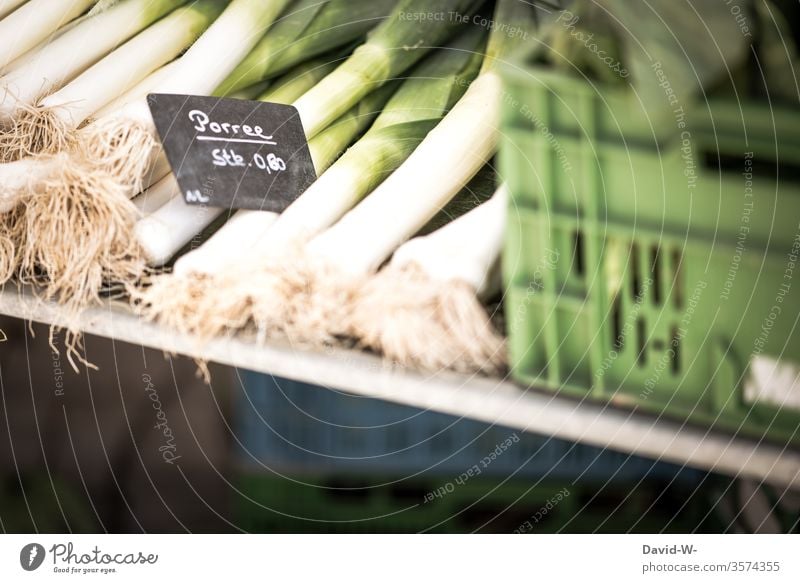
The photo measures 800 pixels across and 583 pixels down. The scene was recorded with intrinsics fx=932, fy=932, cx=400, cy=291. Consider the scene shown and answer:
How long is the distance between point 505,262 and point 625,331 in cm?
12

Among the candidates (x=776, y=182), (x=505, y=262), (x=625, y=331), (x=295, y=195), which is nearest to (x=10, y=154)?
(x=295, y=195)

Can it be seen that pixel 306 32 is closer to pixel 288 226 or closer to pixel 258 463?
pixel 288 226

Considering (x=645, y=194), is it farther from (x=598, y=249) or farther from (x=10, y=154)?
(x=10, y=154)

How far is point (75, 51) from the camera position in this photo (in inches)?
31.4

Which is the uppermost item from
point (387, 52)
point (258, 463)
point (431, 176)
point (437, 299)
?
point (387, 52)

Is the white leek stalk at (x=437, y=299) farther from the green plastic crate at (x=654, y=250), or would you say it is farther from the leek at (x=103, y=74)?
the leek at (x=103, y=74)

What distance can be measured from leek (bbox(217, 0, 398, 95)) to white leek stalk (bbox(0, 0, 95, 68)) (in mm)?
160

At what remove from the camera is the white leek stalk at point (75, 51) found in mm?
761

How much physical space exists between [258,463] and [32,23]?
1.39 feet

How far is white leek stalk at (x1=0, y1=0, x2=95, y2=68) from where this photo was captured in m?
0.79

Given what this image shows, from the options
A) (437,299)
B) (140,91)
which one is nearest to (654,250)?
(437,299)

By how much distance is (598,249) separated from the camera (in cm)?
74

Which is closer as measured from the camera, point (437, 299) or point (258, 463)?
point (437, 299)

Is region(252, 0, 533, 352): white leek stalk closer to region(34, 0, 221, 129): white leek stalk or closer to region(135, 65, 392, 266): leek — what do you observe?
region(135, 65, 392, 266): leek
